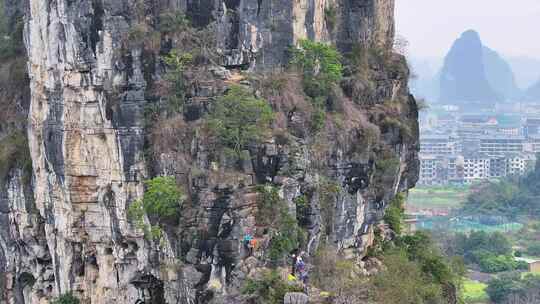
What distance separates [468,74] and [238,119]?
340 feet

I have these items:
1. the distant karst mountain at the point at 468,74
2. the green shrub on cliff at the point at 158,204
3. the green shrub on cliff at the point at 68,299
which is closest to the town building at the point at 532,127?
the distant karst mountain at the point at 468,74

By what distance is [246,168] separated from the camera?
13766 mm

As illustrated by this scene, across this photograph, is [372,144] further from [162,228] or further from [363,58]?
[162,228]

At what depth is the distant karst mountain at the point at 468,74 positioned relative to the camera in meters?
112

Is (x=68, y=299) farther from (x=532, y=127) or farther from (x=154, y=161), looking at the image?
(x=532, y=127)

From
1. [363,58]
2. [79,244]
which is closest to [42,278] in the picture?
[79,244]

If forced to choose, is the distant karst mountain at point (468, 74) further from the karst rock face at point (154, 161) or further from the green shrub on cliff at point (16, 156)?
the green shrub on cliff at point (16, 156)

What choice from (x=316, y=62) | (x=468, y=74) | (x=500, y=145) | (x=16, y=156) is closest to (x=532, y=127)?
(x=500, y=145)

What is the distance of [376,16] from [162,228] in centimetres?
669

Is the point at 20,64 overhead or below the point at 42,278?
overhead

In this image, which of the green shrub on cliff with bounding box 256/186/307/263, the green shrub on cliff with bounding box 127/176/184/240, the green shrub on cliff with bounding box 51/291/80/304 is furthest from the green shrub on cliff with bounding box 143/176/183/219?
the green shrub on cliff with bounding box 51/291/80/304

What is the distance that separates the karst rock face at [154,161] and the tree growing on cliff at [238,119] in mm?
214

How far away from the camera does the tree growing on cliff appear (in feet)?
45.4

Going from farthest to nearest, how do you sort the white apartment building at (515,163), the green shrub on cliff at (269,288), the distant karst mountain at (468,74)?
the distant karst mountain at (468,74), the white apartment building at (515,163), the green shrub on cliff at (269,288)
